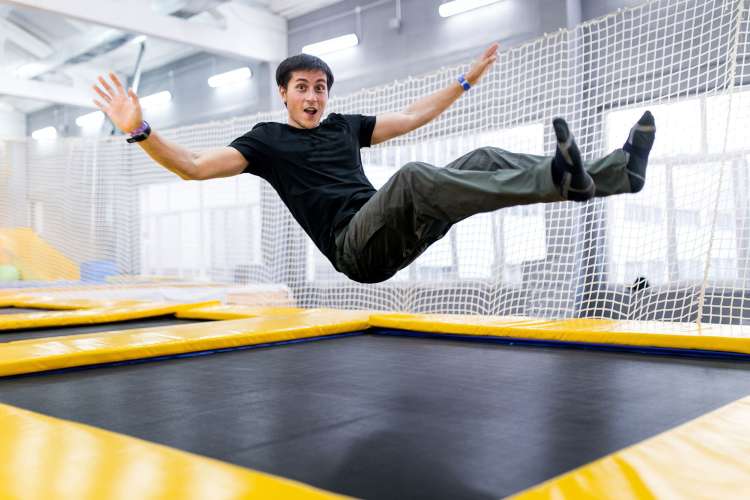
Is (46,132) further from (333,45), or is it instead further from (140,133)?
(140,133)

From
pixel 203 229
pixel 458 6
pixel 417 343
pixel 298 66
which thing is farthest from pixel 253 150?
pixel 203 229

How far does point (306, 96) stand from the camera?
2150 mm

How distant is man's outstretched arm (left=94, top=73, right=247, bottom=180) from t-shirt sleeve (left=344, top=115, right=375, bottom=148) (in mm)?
457

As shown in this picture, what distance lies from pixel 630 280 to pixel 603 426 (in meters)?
3.64

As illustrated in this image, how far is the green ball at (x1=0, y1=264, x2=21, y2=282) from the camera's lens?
23.8 feet

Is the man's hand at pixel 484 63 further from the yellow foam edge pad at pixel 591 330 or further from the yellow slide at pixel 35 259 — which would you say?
the yellow slide at pixel 35 259

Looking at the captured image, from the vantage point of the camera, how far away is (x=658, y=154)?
4570mm

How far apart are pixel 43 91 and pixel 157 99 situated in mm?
1537

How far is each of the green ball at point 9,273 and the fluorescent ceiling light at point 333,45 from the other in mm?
4167

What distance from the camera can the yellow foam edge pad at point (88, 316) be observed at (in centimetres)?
322

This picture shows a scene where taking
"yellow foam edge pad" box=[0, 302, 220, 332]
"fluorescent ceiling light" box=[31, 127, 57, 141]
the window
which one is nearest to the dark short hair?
"yellow foam edge pad" box=[0, 302, 220, 332]

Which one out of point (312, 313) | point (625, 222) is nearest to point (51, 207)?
point (312, 313)

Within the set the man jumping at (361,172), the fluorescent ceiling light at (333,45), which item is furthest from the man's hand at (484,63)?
the fluorescent ceiling light at (333,45)

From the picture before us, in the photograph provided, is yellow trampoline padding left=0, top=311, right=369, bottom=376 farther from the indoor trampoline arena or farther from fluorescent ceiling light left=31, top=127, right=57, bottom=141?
fluorescent ceiling light left=31, top=127, right=57, bottom=141
